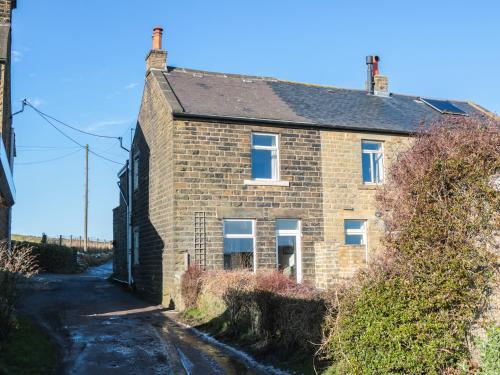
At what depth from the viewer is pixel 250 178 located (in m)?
17.5

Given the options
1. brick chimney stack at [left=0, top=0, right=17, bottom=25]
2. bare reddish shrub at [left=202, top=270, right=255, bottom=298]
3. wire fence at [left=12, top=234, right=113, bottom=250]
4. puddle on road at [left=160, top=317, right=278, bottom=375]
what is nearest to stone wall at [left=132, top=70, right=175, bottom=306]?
bare reddish shrub at [left=202, top=270, right=255, bottom=298]

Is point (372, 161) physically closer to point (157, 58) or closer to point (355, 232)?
point (355, 232)

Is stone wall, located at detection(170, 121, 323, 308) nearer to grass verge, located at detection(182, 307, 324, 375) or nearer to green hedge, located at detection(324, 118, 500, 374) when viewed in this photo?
grass verge, located at detection(182, 307, 324, 375)

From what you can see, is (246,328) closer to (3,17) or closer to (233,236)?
(233,236)

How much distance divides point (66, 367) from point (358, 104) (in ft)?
54.7

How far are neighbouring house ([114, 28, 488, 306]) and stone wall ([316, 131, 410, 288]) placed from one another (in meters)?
0.04

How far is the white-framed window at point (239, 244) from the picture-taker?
1689cm

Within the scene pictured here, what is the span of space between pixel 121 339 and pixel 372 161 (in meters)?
12.0

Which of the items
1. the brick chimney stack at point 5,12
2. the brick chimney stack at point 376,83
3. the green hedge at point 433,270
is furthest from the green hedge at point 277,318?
the brick chimney stack at point 376,83

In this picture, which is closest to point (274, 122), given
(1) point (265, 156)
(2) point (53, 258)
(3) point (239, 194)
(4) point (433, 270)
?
(1) point (265, 156)

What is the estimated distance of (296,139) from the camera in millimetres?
18328

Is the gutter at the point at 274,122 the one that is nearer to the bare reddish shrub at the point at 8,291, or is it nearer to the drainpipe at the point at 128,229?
the drainpipe at the point at 128,229

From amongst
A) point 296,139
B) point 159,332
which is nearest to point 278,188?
point 296,139

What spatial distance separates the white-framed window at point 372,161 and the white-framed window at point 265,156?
141 inches
